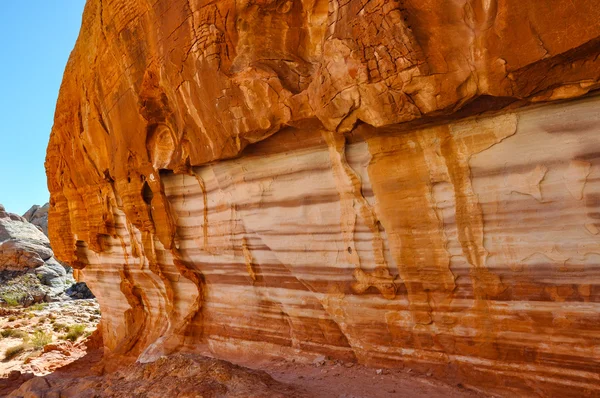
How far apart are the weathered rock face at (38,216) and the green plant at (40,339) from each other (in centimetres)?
2035

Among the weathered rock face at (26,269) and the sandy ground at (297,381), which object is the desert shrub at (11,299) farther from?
the sandy ground at (297,381)

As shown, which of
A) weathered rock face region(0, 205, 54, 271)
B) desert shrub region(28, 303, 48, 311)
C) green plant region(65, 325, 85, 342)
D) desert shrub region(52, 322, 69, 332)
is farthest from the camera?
weathered rock face region(0, 205, 54, 271)

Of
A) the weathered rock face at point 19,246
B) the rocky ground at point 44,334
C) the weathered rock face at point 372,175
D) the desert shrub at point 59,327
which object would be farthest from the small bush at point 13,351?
the weathered rock face at point 19,246

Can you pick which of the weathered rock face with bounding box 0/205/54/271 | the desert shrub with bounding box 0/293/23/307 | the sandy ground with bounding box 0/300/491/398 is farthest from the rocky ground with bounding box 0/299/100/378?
the sandy ground with bounding box 0/300/491/398

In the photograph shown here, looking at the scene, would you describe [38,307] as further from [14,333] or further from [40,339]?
[40,339]

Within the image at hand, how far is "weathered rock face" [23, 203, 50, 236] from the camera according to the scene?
101 ft

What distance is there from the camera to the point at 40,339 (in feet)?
40.5

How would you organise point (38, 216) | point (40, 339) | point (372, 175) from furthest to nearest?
point (38, 216)
point (40, 339)
point (372, 175)

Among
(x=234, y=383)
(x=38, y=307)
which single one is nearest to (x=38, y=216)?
(x=38, y=307)

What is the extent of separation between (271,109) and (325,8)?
46.2 inches

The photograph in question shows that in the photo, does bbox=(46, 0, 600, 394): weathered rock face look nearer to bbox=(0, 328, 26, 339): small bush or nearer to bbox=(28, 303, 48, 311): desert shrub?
bbox=(0, 328, 26, 339): small bush

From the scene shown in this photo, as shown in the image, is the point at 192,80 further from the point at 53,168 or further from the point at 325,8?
the point at 53,168

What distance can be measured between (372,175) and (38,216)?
3461 cm

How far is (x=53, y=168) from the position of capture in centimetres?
1000
